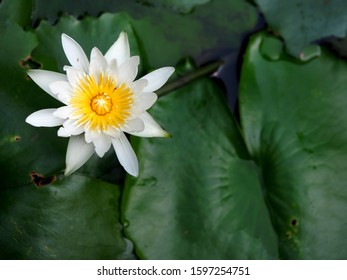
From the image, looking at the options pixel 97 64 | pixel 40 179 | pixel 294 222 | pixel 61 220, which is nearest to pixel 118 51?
pixel 97 64

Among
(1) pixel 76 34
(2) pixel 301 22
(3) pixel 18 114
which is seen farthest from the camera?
(2) pixel 301 22

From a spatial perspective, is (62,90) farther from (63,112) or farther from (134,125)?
(134,125)

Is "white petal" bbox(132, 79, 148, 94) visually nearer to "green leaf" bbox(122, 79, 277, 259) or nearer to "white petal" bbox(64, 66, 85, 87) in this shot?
"white petal" bbox(64, 66, 85, 87)

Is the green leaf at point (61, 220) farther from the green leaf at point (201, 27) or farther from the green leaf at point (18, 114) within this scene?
the green leaf at point (201, 27)

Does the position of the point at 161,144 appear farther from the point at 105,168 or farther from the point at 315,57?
the point at 315,57

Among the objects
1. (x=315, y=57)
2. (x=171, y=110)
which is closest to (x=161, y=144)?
(x=171, y=110)

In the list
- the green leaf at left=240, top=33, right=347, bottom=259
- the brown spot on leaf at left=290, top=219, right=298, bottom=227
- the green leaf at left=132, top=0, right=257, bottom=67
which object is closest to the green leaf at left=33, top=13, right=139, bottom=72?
the green leaf at left=132, top=0, right=257, bottom=67
